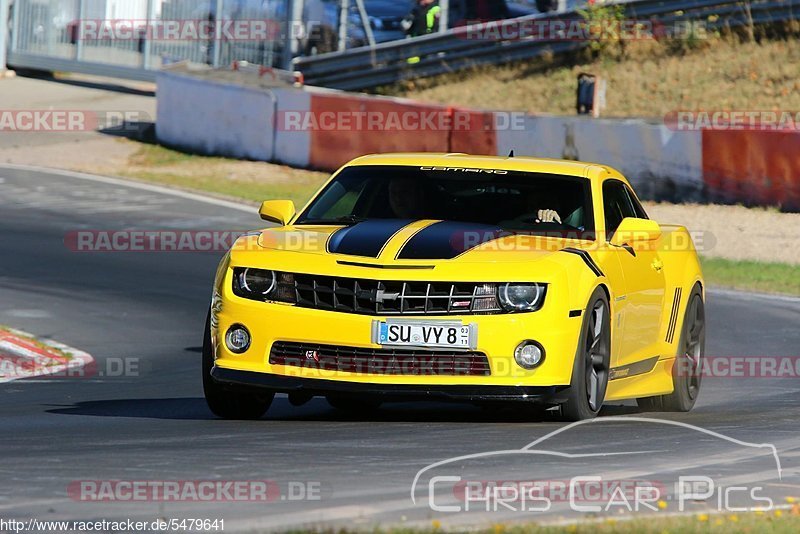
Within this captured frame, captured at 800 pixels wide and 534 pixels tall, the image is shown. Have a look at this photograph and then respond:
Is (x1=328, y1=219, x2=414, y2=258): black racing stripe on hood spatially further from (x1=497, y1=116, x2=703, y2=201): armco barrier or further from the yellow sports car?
(x1=497, y1=116, x2=703, y2=201): armco barrier

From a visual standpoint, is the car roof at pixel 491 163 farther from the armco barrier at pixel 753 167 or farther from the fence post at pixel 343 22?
the fence post at pixel 343 22

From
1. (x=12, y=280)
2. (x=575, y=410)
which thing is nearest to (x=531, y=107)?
(x=12, y=280)

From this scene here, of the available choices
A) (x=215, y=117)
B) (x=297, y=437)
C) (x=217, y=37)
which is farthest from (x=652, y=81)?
(x=297, y=437)

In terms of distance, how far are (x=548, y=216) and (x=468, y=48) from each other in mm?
22971

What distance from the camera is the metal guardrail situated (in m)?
28.9

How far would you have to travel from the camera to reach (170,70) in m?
28.9

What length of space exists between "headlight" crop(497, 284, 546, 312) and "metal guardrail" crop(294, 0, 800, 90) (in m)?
22.0

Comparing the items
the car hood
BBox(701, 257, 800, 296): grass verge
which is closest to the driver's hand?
the car hood

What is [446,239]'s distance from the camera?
797cm

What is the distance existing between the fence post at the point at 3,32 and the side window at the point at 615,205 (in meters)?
28.6

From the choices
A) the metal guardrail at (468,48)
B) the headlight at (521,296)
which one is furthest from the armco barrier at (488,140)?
the headlight at (521,296)

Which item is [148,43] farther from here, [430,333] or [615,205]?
[430,333]

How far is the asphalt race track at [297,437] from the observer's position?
18.0ft

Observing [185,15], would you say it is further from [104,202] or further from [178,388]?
[178,388]
